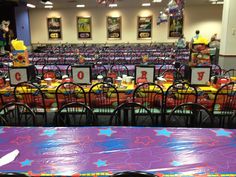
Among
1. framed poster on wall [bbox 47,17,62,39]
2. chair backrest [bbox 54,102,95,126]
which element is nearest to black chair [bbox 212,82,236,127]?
chair backrest [bbox 54,102,95,126]

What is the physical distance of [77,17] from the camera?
13.5m

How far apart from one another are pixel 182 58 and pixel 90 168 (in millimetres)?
6078

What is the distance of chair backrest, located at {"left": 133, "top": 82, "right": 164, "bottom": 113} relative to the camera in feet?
11.3

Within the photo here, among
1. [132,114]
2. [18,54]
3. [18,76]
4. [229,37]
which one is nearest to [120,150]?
[132,114]

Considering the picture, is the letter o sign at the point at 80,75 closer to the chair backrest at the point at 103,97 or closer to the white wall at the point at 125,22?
the chair backrest at the point at 103,97

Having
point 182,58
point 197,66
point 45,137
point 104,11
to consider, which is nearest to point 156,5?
point 104,11

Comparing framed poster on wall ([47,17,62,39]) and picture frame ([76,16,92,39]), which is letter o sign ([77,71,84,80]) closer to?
picture frame ([76,16,92,39])

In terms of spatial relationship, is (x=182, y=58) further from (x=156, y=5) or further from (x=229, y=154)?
(x=156, y=5)

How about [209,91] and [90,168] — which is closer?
[90,168]

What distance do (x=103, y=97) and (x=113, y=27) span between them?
10.7m

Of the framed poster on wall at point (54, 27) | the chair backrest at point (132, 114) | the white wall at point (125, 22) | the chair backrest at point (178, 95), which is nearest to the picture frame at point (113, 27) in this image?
the white wall at point (125, 22)

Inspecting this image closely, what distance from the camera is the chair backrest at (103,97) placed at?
3.47 m

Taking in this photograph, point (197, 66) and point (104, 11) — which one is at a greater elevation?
point (104, 11)

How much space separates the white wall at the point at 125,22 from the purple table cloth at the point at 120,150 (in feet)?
39.7
